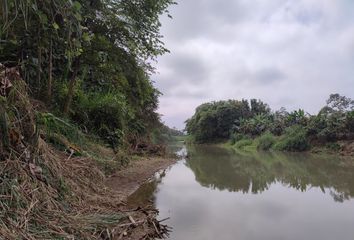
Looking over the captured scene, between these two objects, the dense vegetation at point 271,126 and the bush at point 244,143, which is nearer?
the dense vegetation at point 271,126

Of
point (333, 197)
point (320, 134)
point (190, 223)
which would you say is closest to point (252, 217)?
point (190, 223)

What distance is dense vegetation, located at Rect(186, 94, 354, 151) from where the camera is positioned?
96.1 ft

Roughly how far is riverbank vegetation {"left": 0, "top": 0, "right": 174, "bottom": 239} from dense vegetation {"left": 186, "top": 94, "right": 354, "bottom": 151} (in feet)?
64.3

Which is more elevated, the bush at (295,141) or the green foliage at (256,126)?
the green foliage at (256,126)

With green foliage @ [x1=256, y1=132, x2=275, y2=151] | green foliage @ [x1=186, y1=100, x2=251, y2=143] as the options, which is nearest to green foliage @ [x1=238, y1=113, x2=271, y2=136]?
green foliage @ [x1=186, y1=100, x2=251, y2=143]

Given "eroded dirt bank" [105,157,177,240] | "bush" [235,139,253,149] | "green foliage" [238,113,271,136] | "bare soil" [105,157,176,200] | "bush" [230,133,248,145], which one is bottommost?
"eroded dirt bank" [105,157,177,240]

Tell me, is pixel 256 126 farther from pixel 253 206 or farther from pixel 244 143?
pixel 253 206

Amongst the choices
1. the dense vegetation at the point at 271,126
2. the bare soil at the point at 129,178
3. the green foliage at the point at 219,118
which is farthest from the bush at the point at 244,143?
the bare soil at the point at 129,178

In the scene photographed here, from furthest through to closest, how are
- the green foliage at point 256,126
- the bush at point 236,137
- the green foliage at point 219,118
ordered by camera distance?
1. the green foliage at point 219,118
2. the bush at point 236,137
3. the green foliage at point 256,126

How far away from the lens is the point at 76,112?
11500mm

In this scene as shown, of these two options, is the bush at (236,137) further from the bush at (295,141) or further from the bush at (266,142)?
the bush at (295,141)

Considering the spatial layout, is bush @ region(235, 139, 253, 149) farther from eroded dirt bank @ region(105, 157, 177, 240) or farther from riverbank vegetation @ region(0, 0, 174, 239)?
eroded dirt bank @ region(105, 157, 177, 240)

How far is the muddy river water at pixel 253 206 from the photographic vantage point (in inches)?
228

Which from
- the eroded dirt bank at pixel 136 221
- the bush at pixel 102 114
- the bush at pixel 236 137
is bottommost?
the eroded dirt bank at pixel 136 221
